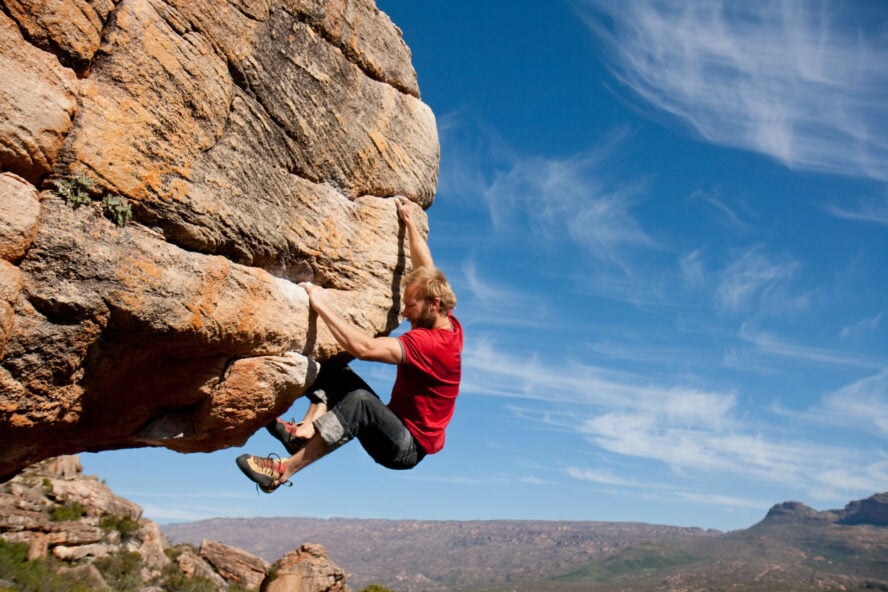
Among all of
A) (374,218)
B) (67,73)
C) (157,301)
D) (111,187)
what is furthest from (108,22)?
(374,218)

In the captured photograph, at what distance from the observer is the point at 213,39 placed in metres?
6.89

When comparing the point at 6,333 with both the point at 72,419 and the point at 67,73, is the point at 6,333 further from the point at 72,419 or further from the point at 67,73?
the point at 67,73

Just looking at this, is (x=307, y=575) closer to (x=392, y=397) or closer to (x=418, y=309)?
(x=392, y=397)

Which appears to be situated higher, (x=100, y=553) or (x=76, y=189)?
(x=76, y=189)

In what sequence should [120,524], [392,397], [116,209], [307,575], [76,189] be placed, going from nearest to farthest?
[76,189], [116,209], [392,397], [307,575], [120,524]

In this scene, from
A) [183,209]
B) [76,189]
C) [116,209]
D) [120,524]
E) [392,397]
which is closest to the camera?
[76,189]

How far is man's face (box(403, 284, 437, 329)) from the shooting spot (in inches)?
308

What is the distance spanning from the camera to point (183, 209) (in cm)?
653

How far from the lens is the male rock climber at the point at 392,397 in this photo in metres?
7.00

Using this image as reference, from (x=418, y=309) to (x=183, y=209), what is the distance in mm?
2666

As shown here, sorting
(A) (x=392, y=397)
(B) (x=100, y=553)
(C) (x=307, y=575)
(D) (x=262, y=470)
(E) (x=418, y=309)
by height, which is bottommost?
(C) (x=307, y=575)

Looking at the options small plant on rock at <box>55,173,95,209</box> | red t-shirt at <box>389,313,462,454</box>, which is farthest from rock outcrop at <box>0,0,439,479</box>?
red t-shirt at <box>389,313,462,454</box>

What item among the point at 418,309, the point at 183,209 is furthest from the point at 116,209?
the point at 418,309

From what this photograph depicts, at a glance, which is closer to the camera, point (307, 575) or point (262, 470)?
point (262, 470)
